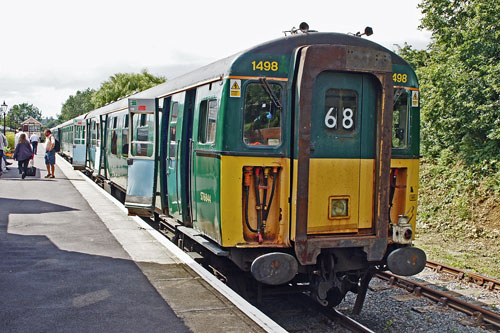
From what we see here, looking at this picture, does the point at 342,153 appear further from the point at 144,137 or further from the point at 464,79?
the point at 464,79

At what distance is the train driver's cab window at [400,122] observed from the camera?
7.14 meters

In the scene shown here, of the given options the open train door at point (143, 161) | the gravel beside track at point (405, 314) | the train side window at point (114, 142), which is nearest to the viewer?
the gravel beside track at point (405, 314)

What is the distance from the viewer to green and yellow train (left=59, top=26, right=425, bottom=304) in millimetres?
6203

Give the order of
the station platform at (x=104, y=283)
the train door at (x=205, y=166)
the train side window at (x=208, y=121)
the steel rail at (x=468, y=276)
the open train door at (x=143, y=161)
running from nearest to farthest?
the station platform at (x=104, y=283) < the train door at (x=205, y=166) < the train side window at (x=208, y=121) < the steel rail at (x=468, y=276) < the open train door at (x=143, y=161)

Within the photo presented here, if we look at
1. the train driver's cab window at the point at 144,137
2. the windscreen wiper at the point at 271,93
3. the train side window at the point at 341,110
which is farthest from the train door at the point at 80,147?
the train side window at the point at 341,110

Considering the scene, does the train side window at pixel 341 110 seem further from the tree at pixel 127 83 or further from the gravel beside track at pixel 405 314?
the tree at pixel 127 83

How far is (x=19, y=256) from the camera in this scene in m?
7.71

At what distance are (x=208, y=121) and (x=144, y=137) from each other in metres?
3.95

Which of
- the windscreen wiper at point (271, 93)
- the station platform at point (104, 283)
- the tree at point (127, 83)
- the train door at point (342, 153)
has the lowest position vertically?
the station platform at point (104, 283)

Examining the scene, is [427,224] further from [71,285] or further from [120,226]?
[71,285]

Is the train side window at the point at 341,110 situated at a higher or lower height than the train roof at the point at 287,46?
lower

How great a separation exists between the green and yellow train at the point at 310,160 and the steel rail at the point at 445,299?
1.46 m

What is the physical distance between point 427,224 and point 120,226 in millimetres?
8304

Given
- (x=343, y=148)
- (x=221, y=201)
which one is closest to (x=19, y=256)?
(x=221, y=201)
